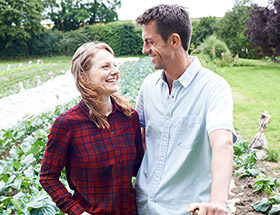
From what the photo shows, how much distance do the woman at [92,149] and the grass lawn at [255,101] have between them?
4199 mm

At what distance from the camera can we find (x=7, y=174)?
324 centimetres

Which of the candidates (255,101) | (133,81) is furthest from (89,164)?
(255,101)

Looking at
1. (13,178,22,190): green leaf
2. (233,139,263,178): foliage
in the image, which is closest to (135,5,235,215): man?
(13,178,22,190): green leaf

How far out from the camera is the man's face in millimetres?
1594

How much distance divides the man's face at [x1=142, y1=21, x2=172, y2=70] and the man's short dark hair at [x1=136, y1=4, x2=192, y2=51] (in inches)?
0.9

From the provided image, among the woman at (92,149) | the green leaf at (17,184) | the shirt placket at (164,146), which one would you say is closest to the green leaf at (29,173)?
the green leaf at (17,184)

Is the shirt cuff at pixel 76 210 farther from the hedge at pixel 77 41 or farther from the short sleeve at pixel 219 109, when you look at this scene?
the hedge at pixel 77 41

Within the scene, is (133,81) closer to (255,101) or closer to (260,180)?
(255,101)

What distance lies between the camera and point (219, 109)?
4.34 ft

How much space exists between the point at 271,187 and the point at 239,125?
133 inches

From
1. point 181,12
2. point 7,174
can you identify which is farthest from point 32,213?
point 181,12

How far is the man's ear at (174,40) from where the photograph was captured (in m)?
1.58

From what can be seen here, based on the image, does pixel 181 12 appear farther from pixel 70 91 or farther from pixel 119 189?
pixel 70 91

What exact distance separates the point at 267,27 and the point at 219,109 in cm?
1583
